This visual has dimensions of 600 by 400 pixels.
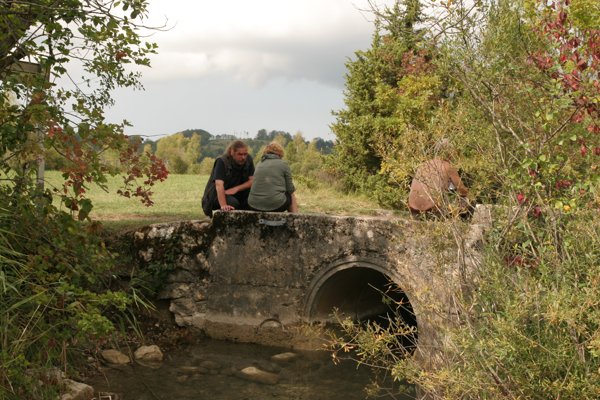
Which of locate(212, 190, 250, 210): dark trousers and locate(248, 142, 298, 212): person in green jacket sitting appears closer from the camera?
locate(248, 142, 298, 212): person in green jacket sitting

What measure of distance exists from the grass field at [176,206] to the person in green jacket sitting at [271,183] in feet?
8.22

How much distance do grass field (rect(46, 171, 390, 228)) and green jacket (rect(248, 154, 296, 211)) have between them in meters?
2.50

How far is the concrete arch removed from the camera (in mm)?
9891

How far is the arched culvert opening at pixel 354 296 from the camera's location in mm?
10094

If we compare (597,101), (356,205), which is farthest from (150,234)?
(597,101)

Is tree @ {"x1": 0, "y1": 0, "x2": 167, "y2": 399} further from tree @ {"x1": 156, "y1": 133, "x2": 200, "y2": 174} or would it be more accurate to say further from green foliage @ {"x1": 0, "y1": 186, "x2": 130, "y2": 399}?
tree @ {"x1": 156, "y1": 133, "x2": 200, "y2": 174}

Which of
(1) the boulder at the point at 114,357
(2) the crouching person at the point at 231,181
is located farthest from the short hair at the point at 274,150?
(1) the boulder at the point at 114,357

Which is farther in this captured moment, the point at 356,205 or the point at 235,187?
the point at 356,205

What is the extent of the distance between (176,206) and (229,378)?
719 centimetres

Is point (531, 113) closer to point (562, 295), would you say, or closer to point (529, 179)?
point (529, 179)

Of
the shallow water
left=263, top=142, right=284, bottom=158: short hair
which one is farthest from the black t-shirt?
the shallow water

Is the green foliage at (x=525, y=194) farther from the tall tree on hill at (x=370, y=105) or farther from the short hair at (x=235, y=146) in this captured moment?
the tall tree on hill at (x=370, y=105)

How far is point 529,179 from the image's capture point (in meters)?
5.07

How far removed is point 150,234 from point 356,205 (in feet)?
20.4
